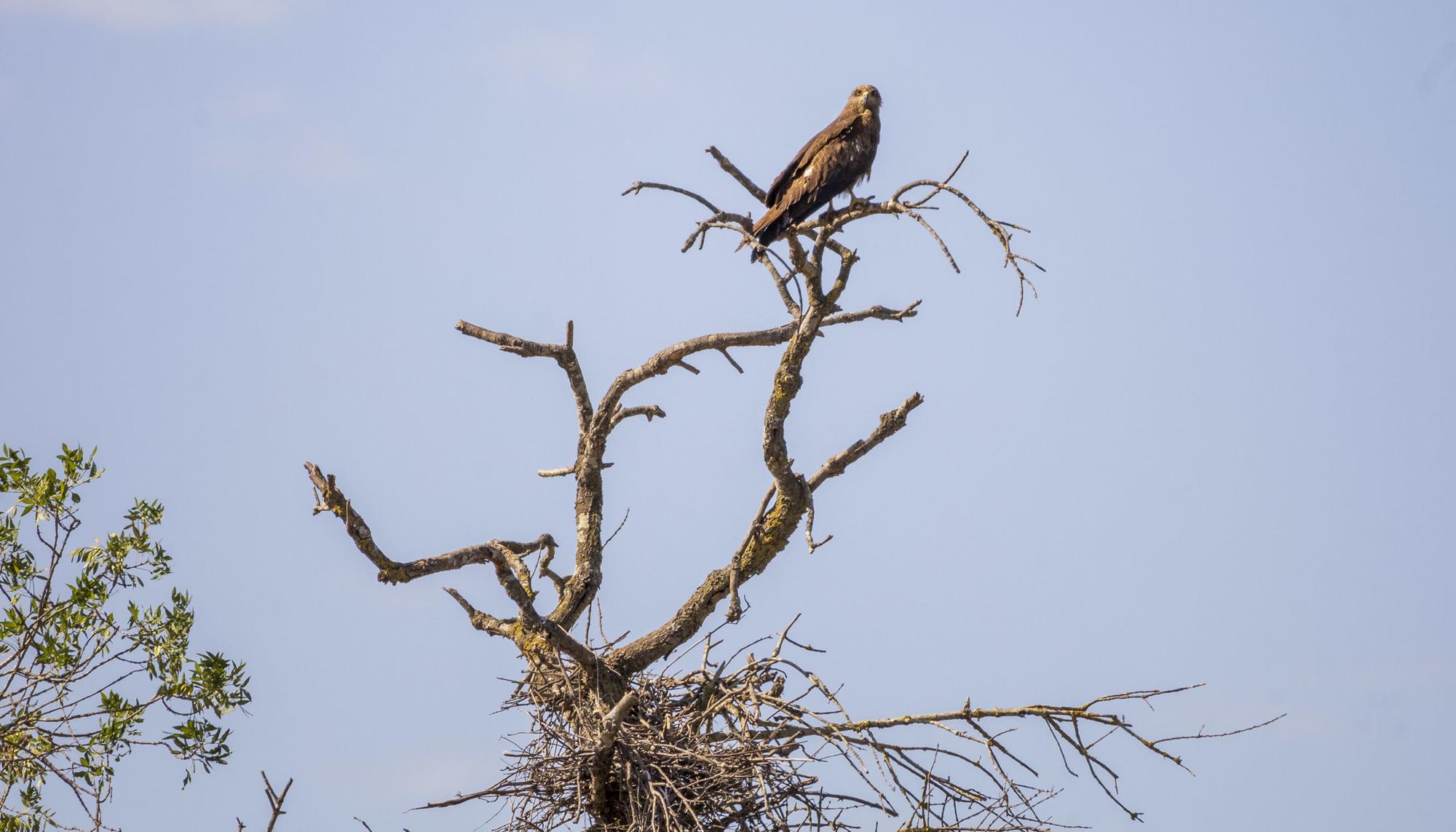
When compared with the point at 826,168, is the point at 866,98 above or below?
above

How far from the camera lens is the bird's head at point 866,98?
28.3 ft

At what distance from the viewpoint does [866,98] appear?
8.72 meters

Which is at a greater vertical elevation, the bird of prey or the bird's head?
the bird's head

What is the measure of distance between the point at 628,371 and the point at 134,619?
7.79 feet

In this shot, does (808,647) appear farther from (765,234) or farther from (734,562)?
(765,234)

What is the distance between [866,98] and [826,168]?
1508 millimetres

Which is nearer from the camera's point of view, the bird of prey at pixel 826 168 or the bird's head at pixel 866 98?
the bird of prey at pixel 826 168

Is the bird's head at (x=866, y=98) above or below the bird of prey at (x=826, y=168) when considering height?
above

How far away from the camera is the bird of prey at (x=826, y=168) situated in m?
6.69

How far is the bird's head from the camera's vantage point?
8633 mm

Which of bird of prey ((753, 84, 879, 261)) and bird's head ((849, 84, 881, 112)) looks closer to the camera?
bird of prey ((753, 84, 879, 261))

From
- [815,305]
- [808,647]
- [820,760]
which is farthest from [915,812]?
[815,305]

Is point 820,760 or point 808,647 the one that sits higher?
point 808,647

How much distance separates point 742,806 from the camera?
5.52 metres
